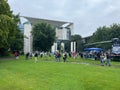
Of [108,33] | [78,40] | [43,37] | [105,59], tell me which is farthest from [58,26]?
[105,59]

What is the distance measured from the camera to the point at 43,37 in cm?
9981

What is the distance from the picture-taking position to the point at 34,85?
752 inches

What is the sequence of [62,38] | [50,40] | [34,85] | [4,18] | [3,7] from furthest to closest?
[62,38]
[50,40]
[3,7]
[4,18]
[34,85]

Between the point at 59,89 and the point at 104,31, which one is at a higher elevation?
the point at 104,31

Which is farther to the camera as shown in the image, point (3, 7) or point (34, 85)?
point (3, 7)

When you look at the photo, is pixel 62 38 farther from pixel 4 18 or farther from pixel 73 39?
pixel 4 18

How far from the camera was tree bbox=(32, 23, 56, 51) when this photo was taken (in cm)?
9962

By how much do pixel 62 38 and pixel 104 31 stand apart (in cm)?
3580

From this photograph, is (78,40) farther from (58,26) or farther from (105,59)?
(105,59)

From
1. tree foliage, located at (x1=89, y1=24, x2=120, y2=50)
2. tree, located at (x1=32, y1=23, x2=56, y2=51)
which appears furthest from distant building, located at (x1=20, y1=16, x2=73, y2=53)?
tree foliage, located at (x1=89, y1=24, x2=120, y2=50)

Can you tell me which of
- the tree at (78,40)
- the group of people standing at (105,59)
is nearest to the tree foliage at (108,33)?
the tree at (78,40)

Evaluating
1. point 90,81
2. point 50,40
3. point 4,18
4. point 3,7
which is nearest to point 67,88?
point 90,81

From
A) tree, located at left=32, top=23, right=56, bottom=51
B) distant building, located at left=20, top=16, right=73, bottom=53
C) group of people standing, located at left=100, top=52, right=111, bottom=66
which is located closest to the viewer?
group of people standing, located at left=100, top=52, right=111, bottom=66

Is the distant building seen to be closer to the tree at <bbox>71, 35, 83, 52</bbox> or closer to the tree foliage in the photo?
the tree at <bbox>71, 35, 83, 52</bbox>
